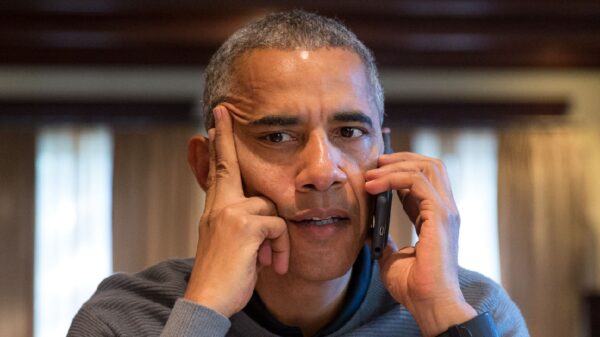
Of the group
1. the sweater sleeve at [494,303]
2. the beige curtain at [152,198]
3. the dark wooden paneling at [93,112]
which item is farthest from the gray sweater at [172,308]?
the dark wooden paneling at [93,112]

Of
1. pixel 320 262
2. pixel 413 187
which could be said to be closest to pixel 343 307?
pixel 320 262

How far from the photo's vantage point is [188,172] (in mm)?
6641

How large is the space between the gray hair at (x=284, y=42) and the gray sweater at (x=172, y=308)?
363mm

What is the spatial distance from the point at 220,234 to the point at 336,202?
9.0 inches

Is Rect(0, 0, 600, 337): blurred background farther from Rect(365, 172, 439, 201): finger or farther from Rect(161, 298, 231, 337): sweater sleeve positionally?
Rect(161, 298, 231, 337): sweater sleeve

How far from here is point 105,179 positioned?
661 cm

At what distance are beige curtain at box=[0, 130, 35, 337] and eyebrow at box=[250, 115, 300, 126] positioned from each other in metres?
5.25

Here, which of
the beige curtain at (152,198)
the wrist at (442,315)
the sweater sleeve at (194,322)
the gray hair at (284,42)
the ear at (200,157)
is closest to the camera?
the sweater sleeve at (194,322)

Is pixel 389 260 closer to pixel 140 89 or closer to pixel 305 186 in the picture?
pixel 305 186

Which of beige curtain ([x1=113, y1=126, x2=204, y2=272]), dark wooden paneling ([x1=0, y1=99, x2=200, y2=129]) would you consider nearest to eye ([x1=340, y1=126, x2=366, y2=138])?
beige curtain ([x1=113, y1=126, x2=204, y2=272])

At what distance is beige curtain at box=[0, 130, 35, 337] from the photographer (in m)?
6.46

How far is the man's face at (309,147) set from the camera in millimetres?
1632

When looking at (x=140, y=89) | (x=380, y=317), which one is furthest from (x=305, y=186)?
(x=140, y=89)

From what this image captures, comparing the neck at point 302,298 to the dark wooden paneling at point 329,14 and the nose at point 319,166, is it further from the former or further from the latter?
the dark wooden paneling at point 329,14
